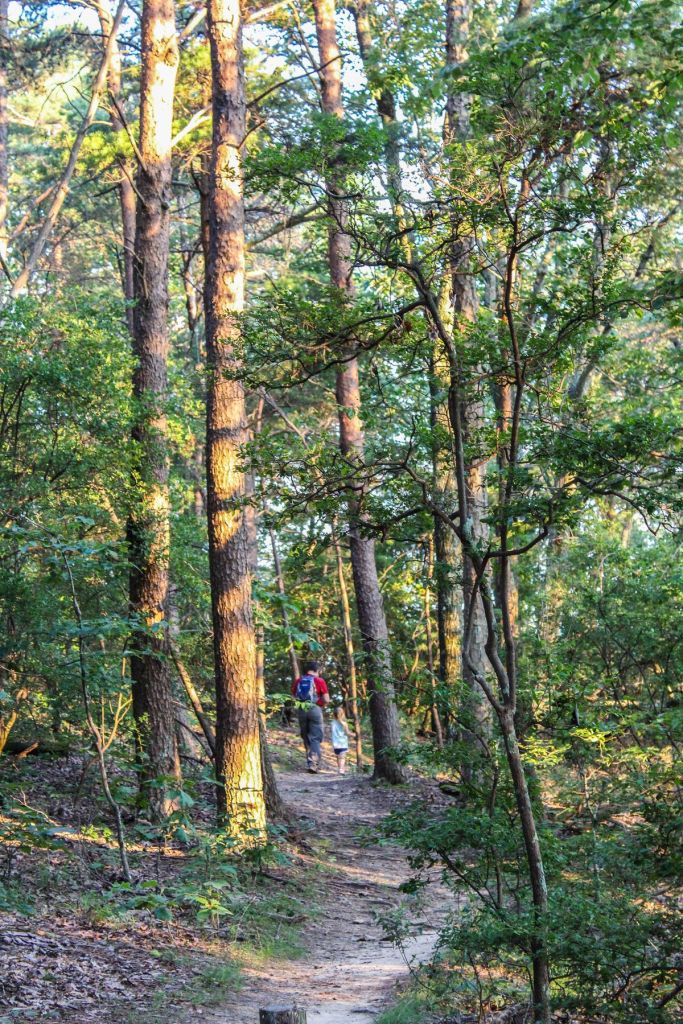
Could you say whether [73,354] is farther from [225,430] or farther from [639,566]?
[639,566]

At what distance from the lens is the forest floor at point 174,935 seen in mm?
6320

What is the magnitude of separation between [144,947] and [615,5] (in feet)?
21.9

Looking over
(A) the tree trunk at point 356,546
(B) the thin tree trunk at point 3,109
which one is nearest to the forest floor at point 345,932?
(A) the tree trunk at point 356,546

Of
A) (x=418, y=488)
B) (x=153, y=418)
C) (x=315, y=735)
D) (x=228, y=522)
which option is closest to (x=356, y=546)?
(x=315, y=735)

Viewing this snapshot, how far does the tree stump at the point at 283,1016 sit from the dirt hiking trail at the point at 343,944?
1.75 meters

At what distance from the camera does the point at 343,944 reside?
873 centimetres

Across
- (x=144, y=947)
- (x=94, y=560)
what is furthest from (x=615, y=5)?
(x=144, y=947)

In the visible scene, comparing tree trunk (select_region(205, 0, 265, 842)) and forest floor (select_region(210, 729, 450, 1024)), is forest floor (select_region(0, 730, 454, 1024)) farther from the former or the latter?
tree trunk (select_region(205, 0, 265, 842))

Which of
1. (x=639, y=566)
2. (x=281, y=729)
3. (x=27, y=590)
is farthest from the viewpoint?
(x=281, y=729)

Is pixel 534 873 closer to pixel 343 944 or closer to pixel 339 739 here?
pixel 343 944

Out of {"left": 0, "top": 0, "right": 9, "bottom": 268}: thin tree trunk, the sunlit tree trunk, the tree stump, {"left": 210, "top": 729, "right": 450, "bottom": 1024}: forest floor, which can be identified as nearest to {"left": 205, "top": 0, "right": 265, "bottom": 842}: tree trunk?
{"left": 210, "top": 729, "right": 450, "bottom": 1024}: forest floor

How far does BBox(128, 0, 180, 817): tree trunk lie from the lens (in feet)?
35.2

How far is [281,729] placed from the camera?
83.3 ft

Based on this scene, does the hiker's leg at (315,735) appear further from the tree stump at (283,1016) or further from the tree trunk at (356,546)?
the tree stump at (283,1016)
